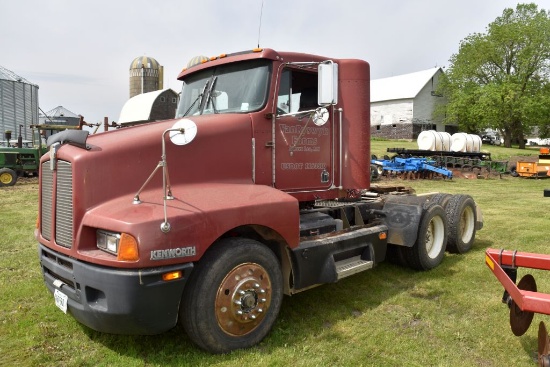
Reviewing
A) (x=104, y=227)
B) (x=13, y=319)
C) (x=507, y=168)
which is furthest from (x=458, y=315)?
(x=507, y=168)

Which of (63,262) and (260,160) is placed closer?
(63,262)

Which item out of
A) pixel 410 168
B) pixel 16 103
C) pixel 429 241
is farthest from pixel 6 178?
pixel 16 103

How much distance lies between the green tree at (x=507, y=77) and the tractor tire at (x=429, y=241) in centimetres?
4055

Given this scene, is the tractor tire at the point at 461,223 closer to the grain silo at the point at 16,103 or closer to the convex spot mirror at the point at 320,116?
the convex spot mirror at the point at 320,116

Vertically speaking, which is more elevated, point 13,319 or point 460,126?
point 460,126

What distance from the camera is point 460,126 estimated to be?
157 feet

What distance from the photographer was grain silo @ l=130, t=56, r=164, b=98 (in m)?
37.8

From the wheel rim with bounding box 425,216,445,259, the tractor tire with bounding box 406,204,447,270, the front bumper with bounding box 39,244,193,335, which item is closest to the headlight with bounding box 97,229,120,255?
the front bumper with bounding box 39,244,193,335

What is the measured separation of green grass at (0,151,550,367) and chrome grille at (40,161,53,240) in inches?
39.6

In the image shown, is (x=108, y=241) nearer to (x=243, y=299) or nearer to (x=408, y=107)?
(x=243, y=299)

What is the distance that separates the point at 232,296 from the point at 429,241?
3885mm

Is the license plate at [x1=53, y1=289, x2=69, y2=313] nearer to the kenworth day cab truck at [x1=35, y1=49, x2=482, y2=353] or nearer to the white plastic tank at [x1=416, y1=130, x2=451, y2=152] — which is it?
the kenworth day cab truck at [x1=35, y1=49, x2=482, y2=353]

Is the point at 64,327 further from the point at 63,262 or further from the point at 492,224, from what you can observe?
the point at 492,224

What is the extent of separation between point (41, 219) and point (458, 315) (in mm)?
4246
